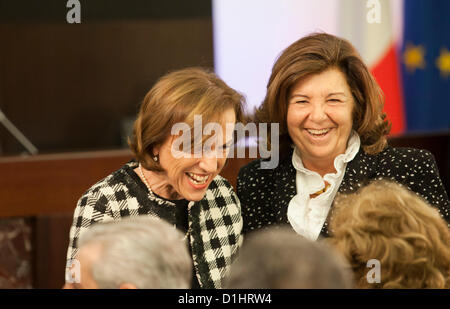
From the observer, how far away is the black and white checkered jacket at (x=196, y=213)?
74.4 inches

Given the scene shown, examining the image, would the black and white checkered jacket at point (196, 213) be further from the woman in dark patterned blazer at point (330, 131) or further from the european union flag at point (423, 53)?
the european union flag at point (423, 53)

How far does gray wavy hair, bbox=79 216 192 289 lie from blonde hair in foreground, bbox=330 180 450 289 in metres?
0.35

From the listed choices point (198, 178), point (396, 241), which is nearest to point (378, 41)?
point (198, 178)

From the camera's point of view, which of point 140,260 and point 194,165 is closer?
point 140,260

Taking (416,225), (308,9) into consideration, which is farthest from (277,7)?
(416,225)

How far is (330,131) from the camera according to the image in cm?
211

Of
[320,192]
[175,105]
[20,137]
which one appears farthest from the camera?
[20,137]

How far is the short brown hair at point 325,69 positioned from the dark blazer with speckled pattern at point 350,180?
0.06 m

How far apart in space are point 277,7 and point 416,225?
13.7ft

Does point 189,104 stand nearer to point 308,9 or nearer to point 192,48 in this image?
point 308,9

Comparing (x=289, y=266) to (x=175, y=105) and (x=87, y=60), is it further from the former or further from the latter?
(x=87, y=60)

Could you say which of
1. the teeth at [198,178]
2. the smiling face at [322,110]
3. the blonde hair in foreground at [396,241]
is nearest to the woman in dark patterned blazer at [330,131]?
the smiling face at [322,110]

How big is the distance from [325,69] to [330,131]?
0.18 metres

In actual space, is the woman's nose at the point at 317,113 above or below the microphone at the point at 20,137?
above
